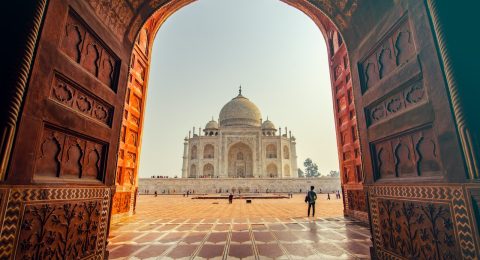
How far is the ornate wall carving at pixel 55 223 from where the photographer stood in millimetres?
Answer: 1952

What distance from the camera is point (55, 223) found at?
2.41 metres

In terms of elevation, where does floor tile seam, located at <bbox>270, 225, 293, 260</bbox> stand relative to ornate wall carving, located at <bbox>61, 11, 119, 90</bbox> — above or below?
below

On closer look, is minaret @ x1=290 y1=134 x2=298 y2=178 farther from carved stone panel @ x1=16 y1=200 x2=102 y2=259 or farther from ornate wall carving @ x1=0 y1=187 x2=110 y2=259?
carved stone panel @ x1=16 y1=200 x2=102 y2=259

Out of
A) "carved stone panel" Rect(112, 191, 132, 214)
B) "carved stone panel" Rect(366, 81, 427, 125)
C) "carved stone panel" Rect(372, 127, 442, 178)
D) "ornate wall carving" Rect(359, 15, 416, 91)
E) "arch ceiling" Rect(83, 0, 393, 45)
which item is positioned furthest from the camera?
"carved stone panel" Rect(112, 191, 132, 214)

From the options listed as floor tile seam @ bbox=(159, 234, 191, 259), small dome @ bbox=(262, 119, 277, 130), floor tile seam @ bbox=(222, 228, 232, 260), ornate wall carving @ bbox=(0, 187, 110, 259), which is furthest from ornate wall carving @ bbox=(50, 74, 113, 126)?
small dome @ bbox=(262, 119, 277, 130)

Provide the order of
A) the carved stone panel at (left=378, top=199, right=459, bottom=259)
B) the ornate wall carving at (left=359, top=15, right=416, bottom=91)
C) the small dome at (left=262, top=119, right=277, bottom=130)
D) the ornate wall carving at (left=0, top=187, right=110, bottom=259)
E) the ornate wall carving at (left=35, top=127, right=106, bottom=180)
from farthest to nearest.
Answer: the small dome at (left=262, top=119, right=277, bottom=130)
the ornate wall carving at (left=359, top=15, right=416, bottom=91)
the ornate wall carving at (left=35, top=127, right=106, bottom=180)
the carved stone panel at (left=378, top=199, right=459, bottom=259)
the ornate wall carving at (left=0, top=187, right=110, bottom=259)

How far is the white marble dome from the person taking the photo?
4534cm

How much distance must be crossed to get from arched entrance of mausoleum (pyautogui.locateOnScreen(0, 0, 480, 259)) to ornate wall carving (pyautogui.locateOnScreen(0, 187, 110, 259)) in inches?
0.5

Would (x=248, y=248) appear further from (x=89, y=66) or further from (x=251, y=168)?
(x=251, y=168)

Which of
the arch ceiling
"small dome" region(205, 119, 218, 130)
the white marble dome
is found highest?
the white marble dome

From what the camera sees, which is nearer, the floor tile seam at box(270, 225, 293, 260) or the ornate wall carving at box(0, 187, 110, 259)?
the ornate wall carving at box(0, 187, 110, 259)

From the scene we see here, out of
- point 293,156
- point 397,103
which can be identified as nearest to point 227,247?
point 397,103

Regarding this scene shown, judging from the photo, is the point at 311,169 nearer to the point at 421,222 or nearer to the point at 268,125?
the point at 268,125

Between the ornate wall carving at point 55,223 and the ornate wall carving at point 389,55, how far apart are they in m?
4.38
